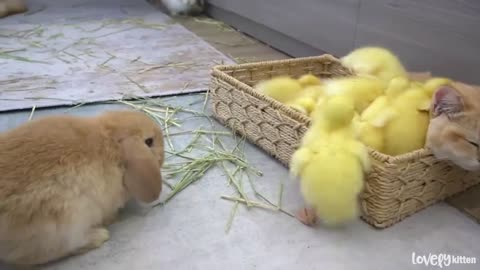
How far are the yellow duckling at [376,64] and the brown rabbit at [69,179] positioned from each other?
0.77 metres

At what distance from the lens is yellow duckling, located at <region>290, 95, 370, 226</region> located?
1146 mm

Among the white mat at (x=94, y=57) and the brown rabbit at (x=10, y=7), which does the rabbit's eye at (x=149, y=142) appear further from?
the brown rabbit at (x=10, y=7)

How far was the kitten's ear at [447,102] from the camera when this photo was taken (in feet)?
3.98

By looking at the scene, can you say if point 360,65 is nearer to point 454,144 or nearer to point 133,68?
point 454,144

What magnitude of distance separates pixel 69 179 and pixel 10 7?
2.80 meters

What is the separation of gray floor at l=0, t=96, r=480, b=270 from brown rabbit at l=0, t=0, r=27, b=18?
2.60 metres

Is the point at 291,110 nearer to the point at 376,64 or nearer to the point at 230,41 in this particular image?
the point at 376,64

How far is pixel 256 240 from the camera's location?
118cm

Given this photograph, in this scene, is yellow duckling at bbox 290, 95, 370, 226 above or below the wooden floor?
above

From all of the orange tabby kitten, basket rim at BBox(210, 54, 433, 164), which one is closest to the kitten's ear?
the orange tabby kitten

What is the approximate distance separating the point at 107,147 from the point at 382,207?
0.67 meters

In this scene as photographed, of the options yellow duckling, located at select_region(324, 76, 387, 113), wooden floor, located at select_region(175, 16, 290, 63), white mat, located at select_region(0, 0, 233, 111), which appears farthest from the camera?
wooden floor, located at select_region(175, 16, 290, 63)

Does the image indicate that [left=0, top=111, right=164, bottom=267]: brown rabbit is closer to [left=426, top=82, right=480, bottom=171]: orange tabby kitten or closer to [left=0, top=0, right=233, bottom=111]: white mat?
[left=426, top=82, right=480, bottom=171]: orange tabby kitten

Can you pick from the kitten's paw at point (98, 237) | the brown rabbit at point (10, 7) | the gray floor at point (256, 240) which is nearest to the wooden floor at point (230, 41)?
the brown rabbit at point (10, 7)
